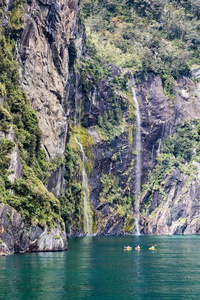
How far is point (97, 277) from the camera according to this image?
3822 centimetres

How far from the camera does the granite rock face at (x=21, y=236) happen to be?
47500 millimetres

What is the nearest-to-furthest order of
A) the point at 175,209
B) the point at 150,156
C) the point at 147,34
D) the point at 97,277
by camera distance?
the point at 97,277
the point at 175,209
the point at 150,156
the point at 147,34

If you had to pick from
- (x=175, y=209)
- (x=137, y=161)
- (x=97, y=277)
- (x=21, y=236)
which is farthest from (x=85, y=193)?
(x=97, y=277)

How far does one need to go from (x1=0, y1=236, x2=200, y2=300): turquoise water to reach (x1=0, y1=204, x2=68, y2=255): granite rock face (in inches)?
53.0

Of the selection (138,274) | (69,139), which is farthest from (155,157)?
(138,274)

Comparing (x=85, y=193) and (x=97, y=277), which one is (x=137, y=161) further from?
(x=97, y=277)

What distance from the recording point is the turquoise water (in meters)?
32.0

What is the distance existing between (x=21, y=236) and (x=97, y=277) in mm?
13929

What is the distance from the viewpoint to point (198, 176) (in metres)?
125

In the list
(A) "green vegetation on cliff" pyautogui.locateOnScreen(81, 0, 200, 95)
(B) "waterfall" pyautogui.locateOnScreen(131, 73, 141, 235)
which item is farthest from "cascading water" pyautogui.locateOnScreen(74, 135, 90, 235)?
(A) "green vegetation on cliff" pyautogui.locateOnScreen(81, 0, 200, 95)

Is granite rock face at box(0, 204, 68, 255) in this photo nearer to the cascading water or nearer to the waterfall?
the cascading water

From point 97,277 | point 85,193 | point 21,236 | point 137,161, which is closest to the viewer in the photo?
point 97,277

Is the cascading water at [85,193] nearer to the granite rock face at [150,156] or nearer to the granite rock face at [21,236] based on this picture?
the granite rock face at [150,156]

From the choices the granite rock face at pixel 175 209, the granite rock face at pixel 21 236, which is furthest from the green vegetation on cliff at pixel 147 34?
the granite rock face at pixel 21 236
